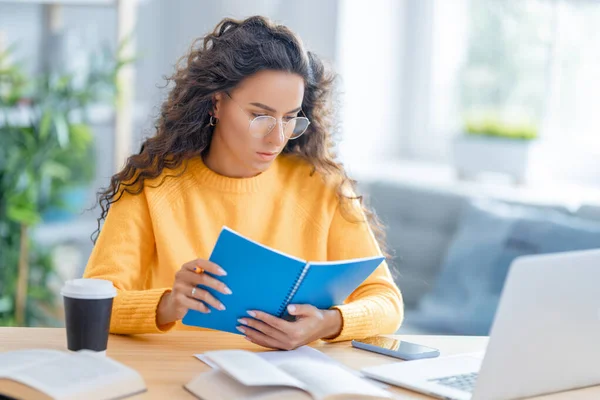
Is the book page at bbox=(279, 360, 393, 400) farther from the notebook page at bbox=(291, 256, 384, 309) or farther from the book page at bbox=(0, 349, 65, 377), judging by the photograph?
the book page at bbox=(0, 349, 65, 377)

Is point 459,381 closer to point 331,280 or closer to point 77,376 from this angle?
point 331,280

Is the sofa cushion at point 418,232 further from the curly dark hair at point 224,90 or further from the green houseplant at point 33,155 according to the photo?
the curly dark hair at point 224,90

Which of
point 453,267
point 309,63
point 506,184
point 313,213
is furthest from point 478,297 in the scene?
point 309,63

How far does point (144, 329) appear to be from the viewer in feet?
5.11

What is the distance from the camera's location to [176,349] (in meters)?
1.46

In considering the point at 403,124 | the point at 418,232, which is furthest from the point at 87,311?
the point at 403,124

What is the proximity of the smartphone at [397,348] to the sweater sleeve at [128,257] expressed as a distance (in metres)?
0.36

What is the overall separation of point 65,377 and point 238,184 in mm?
731

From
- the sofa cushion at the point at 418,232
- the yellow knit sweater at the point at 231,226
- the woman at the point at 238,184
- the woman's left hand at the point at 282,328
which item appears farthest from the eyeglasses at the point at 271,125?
the sofa cushion at the point at 418,232

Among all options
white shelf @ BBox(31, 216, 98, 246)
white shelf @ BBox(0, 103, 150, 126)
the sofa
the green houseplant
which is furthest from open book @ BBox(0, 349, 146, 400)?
white shelf @ BBox(31, 216, 98, 246)

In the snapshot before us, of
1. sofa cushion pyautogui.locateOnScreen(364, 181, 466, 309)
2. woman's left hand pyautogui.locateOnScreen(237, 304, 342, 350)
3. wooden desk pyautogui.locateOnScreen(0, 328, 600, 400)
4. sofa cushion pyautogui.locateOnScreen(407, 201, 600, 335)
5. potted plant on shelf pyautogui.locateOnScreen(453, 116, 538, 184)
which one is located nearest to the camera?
wooden desk pyautogui.locateOnScreen(0, 328, 600, 400)

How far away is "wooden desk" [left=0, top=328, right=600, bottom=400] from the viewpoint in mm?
1289

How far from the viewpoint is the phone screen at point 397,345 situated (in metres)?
1.51

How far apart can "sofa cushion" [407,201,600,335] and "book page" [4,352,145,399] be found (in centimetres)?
176
